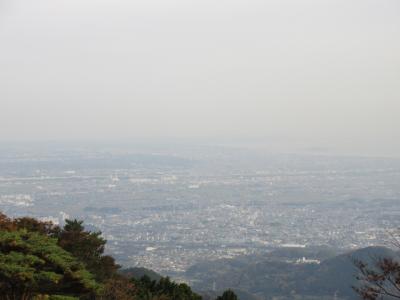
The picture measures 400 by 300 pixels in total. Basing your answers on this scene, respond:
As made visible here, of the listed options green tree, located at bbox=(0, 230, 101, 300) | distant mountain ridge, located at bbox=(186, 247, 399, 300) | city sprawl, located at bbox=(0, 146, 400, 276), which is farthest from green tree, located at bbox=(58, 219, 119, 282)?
city sprawl, located at bbox=(0, 146, 400, 276)

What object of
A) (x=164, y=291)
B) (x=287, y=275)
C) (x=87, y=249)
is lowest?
(x=287, y=275)

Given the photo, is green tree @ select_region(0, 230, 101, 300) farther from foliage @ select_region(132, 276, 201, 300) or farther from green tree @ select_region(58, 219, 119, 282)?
green tree @ select_region(58, 219, 119, 282)

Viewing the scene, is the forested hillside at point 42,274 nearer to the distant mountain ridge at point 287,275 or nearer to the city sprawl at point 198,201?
the distant mountain ridge at point 287,275

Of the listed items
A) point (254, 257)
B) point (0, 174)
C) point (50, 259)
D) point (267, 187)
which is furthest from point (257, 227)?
point (50, 259)

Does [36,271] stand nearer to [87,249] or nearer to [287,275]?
[87,249]

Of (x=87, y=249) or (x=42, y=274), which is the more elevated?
(x=42, y=274)

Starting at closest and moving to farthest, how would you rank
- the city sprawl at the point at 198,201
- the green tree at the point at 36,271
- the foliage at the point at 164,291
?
the green tree at the point at 36,271
the foliage at the point at 164,291
the city sprawl at the point at 198,201

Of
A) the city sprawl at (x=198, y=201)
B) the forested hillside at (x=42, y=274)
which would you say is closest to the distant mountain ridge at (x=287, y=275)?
the city sprawl at (x=198, y=201)

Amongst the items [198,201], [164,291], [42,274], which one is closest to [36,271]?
[42,274]
